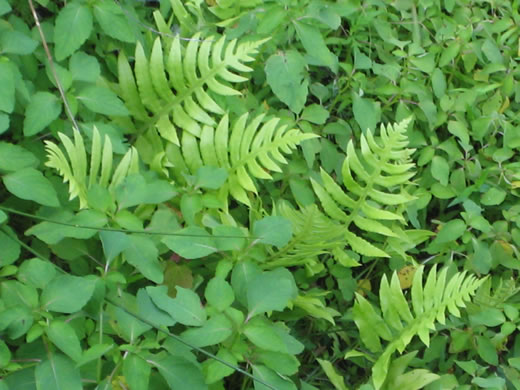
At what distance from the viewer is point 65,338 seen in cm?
129

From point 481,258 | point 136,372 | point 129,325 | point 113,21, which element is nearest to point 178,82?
point 113,21

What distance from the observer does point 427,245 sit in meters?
2.15

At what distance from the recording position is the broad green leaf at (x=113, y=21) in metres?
1.74

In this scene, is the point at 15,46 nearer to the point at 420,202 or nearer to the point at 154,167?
the point at 154,167

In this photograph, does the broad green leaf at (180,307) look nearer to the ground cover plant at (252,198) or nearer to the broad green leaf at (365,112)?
the ground cover plant at (252,198)

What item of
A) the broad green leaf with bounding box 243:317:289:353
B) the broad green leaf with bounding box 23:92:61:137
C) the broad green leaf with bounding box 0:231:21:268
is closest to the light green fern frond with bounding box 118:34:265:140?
the broad green leaf with bounding box 23:92:61:137

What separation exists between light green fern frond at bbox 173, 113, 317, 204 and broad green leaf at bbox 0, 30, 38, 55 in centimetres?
48

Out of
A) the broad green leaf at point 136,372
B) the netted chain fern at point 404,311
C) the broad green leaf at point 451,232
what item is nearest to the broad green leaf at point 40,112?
the broad green leaf at point 136,372

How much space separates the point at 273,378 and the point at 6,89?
91 cm

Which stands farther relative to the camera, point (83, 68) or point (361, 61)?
point (361, 61)

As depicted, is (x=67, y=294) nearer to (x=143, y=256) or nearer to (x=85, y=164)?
(x=143, y=256)

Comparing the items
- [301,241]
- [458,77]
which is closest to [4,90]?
[301,241]

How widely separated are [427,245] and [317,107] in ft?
1.98

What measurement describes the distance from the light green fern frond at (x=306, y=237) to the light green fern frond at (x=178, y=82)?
377mm
